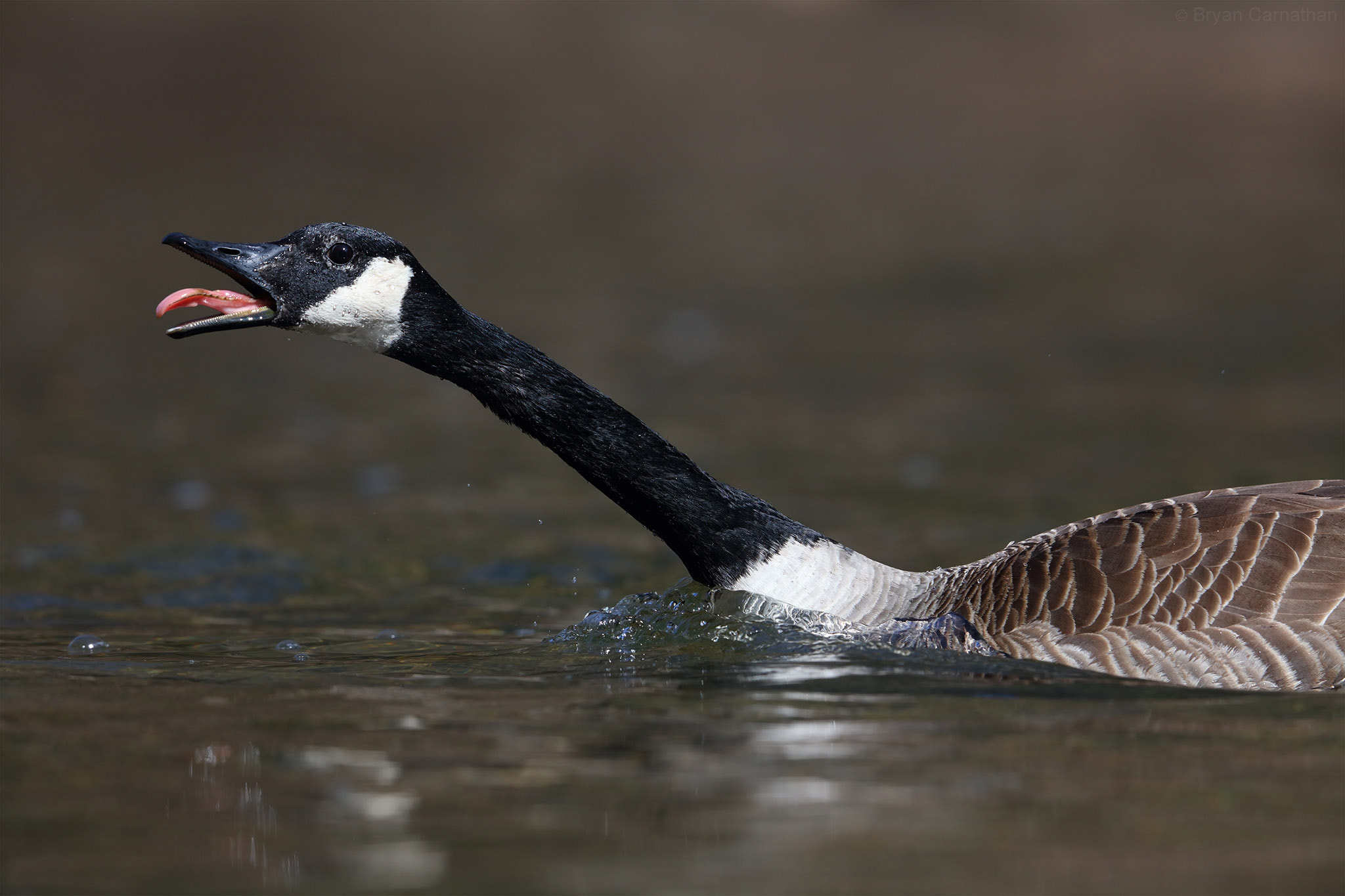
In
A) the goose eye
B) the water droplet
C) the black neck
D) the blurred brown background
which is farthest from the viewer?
the blurred brown background

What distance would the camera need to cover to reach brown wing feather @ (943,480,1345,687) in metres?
6.49

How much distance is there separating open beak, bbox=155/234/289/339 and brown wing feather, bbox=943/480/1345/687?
3362 millimetres

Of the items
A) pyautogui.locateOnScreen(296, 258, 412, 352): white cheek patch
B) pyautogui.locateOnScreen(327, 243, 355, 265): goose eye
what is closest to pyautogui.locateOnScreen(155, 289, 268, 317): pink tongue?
pyautogui.locateOnScreen(296, 258, 412, 352): white cheek patch

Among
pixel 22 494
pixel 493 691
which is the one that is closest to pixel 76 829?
pixel 493 691

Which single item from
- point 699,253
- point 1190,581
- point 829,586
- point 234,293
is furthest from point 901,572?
point 699,253

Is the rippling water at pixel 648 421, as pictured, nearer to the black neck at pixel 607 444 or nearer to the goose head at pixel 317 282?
the black neck at pixel 607 444

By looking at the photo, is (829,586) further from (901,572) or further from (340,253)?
(340,253)

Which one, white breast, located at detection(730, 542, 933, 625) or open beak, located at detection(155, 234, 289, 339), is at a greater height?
open beak, located at detection(155, 234, 289, 339)

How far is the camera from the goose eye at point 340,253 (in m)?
7.07

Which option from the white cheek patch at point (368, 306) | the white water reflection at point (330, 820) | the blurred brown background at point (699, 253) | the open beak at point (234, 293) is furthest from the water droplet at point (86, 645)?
the blurred brown background at point (699, 253)

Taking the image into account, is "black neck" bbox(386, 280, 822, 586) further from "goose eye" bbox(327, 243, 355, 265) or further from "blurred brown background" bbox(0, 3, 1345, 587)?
"blurred brown background" bbox(0, 3, 1345, 587)

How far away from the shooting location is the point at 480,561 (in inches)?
420

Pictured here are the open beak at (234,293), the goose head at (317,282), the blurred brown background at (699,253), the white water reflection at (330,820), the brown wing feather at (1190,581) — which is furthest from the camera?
the blurred brown background at (699,253)

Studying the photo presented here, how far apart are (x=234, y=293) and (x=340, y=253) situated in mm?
516
